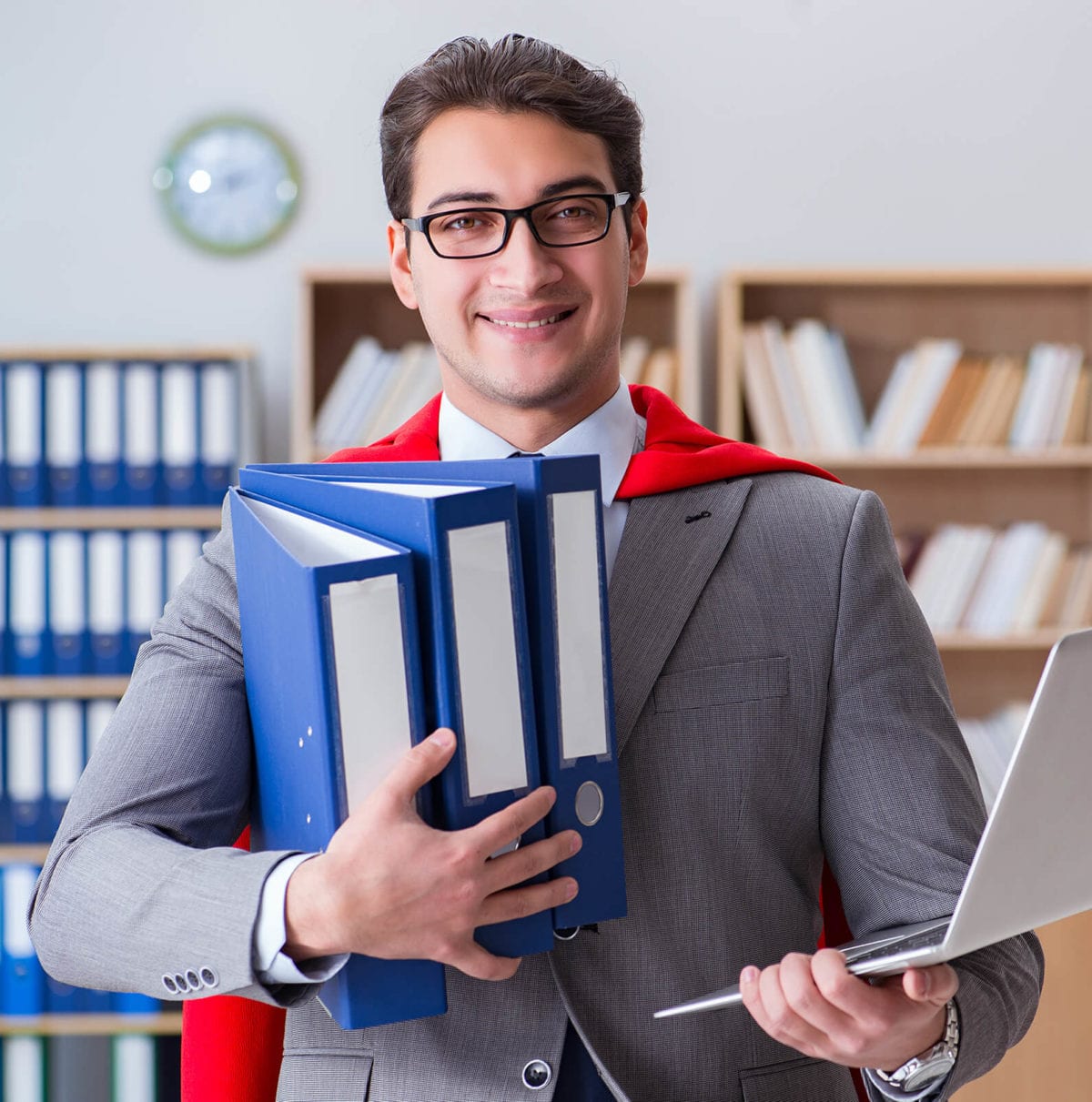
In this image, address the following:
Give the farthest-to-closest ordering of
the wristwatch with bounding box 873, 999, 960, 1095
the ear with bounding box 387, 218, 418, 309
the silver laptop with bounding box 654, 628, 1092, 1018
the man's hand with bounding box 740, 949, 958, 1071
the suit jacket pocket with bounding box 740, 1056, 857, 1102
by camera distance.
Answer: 1. the ear with bounding box 387, 218, 418, 309
2. the suit jacket pocket with bounding box 740, 1056, 857, 1102
3. the wristwatch with bounding box 873, 999, 960, 1095
4. the man's hand with bounding box 740, 949, 958, 1071
5. the silver laptop with bounding box 654, 628, 1092, 1018

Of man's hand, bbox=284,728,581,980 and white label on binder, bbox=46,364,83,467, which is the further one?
white label on binder, bbox=46,364,83,467

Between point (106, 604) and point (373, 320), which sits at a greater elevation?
point (373, 320)

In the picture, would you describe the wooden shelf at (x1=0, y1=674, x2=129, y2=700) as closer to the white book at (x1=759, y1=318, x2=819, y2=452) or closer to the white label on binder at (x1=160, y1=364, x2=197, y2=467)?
the white label on binder at (x1=160, y1=364, x2=197, y2=467)

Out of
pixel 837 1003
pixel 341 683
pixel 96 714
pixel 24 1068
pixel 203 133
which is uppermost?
pixel 203 133

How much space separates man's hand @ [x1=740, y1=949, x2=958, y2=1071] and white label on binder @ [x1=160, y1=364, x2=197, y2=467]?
2474 mm

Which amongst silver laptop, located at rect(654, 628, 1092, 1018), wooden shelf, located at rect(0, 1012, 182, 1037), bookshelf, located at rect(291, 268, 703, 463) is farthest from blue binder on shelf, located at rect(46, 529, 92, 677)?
silver laptop, located at rect(654, 628, 1092, 1018)

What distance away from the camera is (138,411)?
3.09 meters

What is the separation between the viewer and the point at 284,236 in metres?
3.51

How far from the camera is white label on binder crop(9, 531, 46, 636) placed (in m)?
3.06

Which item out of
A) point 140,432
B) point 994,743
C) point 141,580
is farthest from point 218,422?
point 994,743

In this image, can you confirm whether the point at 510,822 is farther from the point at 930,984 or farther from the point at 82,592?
the point at 82,592

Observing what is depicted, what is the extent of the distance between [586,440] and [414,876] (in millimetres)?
577

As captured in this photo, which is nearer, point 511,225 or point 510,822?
point 510,822

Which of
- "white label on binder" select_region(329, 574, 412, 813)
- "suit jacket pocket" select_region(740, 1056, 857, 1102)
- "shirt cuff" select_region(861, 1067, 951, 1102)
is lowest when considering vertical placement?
"suit jacket pocket" select_region(740, 1056, 857, 1102)
